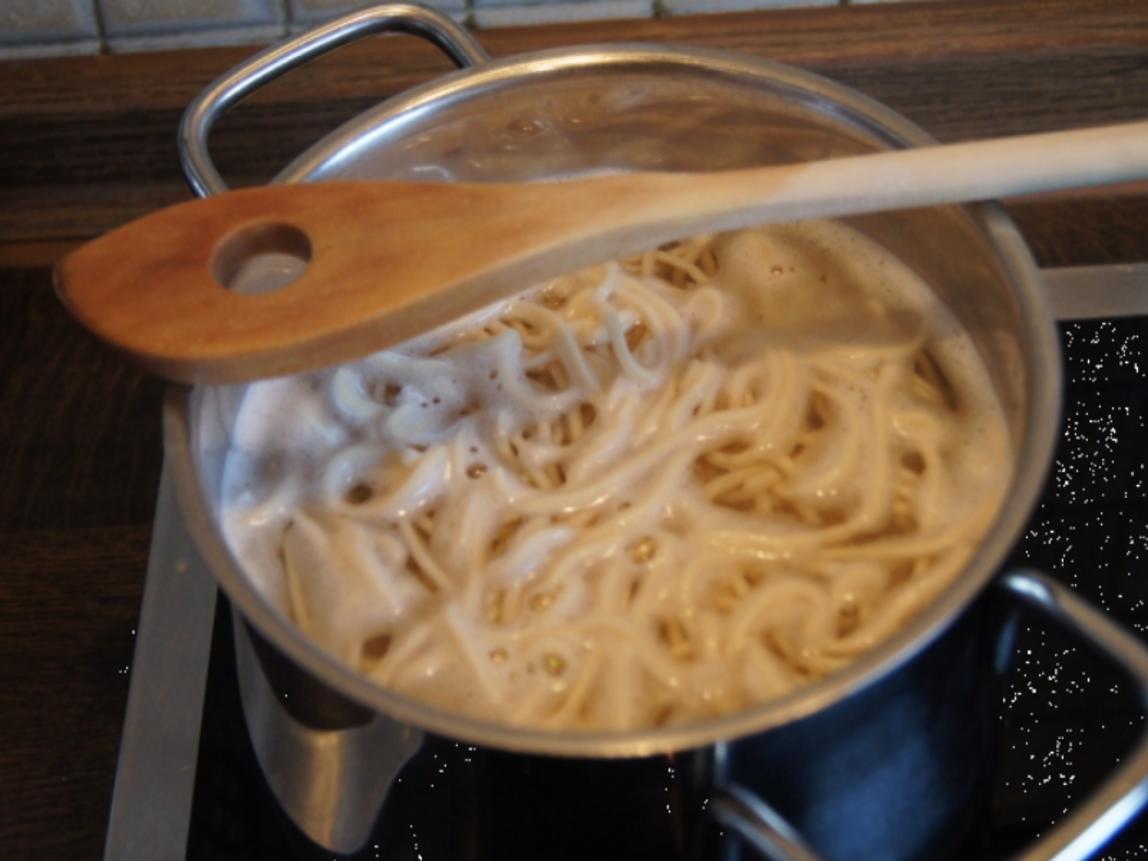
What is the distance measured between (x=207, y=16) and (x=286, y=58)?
0.41 metres

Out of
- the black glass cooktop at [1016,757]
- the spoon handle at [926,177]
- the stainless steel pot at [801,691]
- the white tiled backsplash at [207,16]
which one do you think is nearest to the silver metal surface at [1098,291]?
the black glass cooktop at [1016,757]

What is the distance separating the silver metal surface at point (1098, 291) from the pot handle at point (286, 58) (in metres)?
0.47

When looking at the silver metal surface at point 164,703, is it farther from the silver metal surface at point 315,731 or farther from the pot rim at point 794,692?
the pot rim at point 794,692

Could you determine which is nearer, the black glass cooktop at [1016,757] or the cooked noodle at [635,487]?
the black glass cooktop at [1016,757]

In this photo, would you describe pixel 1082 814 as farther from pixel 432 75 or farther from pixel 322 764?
pixel 432 75

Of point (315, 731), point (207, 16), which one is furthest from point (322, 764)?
point (207, 16)

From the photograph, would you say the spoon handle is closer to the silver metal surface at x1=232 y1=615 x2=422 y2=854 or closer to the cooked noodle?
the cooked noodle

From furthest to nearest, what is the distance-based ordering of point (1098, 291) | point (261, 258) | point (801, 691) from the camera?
point (1098, 291), point (261, 258), point (801, 691)

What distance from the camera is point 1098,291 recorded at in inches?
37.4

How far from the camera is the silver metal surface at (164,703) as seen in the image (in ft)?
2.26

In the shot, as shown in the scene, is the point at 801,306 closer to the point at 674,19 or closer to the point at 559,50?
the point at 559,50

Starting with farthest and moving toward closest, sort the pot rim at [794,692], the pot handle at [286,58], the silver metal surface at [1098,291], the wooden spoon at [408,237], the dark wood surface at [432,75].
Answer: the dark wood surface at [432,75], the silver metal surface at [1098,291], the pot handle at [286,58], the wooden spoon at [408,237], the pot rim at [794,692]

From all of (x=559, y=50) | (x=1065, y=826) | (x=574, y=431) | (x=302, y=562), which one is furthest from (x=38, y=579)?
(x=1065, y=826)

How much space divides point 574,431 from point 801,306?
7.5 inches
